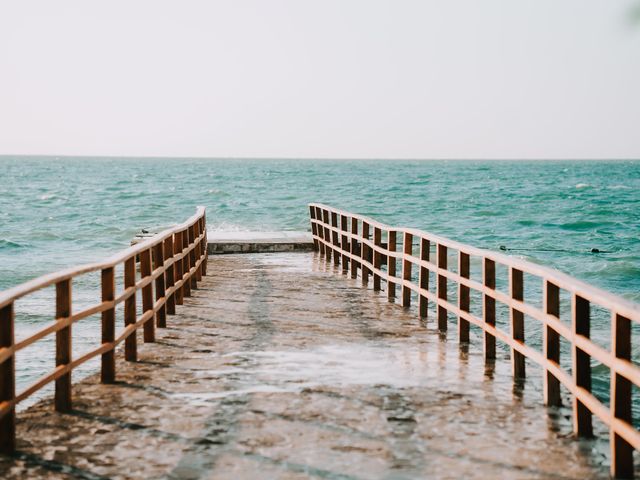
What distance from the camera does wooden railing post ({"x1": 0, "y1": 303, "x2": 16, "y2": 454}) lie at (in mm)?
5547

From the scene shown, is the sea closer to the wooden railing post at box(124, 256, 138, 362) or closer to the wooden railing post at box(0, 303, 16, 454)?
the wooden railing post at box(124, 256, 138, 362)

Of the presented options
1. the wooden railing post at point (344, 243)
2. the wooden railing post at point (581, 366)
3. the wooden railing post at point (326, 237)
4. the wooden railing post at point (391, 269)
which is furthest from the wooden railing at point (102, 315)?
the wooden railing post at point (326, 237)

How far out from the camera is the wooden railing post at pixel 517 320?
7.93 m

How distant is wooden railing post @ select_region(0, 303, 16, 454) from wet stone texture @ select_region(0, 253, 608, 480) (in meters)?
0.11

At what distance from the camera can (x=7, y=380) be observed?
Result: 571cm

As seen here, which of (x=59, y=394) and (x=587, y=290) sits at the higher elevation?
(x=587, y=290)

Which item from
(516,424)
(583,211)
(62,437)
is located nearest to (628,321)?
(516,424)

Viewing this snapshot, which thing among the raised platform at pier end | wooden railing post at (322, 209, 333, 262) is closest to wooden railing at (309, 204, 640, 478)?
wooden railing post at (322, 209, 333, 262)

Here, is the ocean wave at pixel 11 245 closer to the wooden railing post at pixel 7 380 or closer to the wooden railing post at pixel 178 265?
the wooden railing post at pixel 178 265

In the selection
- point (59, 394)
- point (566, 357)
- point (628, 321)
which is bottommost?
point (566, 357)

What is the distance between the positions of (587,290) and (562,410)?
1537 millimetres

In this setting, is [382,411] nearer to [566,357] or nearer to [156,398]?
[156,398]

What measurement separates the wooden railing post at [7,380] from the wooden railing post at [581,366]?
11.3ft

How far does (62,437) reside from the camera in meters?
6.21
